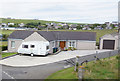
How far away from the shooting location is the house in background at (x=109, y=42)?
3098 cm

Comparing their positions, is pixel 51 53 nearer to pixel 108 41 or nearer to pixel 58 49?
pixel 58 49

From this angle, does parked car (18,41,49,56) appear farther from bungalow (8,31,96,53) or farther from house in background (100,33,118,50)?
house in background (100,33,118,50)

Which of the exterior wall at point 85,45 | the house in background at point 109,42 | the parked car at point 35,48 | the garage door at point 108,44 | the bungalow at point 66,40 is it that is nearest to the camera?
the parked car at point 35,48

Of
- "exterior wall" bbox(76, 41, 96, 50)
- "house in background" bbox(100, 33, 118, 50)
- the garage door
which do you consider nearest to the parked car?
"exterior wall" bbox(76, 41, 96, 50)

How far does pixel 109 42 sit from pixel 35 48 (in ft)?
53.0

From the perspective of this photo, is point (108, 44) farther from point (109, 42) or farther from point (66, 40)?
point (66, 40)

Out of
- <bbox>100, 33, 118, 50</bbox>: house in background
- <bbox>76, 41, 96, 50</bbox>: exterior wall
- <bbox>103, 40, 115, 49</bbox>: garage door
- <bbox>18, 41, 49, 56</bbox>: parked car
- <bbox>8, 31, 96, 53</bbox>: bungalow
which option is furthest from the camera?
<bbox>103, 40, 115, 49</bbox>: garage door

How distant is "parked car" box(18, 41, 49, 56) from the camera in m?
22.9

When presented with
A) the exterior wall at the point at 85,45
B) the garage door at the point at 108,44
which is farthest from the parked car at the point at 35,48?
the garage door at the point at 108,44

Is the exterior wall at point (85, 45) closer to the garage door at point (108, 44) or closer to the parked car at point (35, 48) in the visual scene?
the garage door at point (108, 44)

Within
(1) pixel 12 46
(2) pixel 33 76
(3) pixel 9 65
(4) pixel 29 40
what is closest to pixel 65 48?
(4) pixel 29 40

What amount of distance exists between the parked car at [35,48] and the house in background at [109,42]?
43.9 feet

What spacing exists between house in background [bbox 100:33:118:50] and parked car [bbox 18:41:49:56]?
13.4 m

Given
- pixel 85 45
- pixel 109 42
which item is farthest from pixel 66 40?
pixel 109 42
